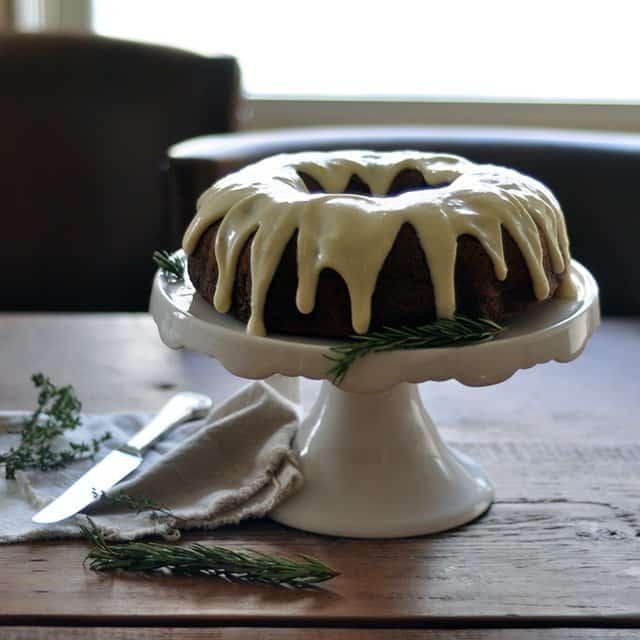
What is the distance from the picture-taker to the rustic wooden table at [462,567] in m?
0.83

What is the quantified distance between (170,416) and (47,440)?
13 centimetres

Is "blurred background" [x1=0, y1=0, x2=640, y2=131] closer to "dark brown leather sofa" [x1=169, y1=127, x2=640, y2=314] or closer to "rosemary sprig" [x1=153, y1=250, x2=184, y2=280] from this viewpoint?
"dark brown leather sofa" [x1=169, y1=127, x2=640, y2=314]

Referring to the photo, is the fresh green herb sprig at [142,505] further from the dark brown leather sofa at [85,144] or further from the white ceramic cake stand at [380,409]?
the dark brown leather sofa at [85,144]

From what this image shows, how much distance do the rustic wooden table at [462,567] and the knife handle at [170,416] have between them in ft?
0.20

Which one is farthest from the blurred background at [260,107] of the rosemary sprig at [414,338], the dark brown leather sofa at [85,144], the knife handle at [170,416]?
the rosemary sprig at [414,338]

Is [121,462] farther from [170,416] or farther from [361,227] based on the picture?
[361,227]

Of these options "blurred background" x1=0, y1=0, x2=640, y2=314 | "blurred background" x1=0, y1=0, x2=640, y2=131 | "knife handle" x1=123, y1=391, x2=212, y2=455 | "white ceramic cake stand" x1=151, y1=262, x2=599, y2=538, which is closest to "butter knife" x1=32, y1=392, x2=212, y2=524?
"knife handle" x1=123, y1=391, x2=212, y2=455

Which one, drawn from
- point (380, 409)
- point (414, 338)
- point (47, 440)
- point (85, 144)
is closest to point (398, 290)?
point (414, 338)

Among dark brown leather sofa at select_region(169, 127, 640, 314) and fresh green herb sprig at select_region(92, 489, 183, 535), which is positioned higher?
dark brown leather sofa at select_region(169, 127, 640, 314)

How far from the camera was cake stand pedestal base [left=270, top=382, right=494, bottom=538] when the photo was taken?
969 millimetres

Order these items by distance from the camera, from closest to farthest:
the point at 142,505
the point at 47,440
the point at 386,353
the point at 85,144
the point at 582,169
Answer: the point at 386,353
the point at 142,505
the point at 47,440
the point at 582,169
the point at 85,144

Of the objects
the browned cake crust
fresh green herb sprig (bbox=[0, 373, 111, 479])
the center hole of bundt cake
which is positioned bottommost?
fresh green herb sprig (bbox=[0, 373, 111, 479])

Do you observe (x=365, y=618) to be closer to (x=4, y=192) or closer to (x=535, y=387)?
(x=535, y=387)

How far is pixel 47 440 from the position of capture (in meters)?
1.11
